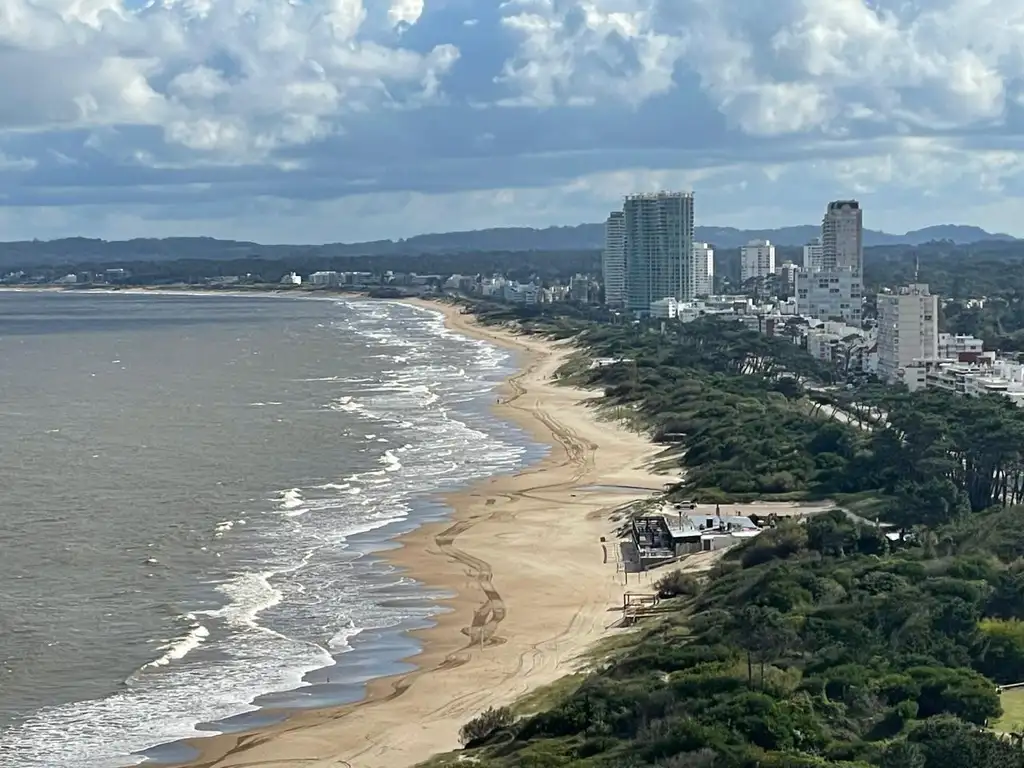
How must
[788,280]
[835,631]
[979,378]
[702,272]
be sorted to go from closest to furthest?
[835,631] < [979,378] < [788,280] < [702,272]

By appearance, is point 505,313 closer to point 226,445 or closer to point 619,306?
point 619,306

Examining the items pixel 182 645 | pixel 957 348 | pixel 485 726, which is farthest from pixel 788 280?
pixel 485 726

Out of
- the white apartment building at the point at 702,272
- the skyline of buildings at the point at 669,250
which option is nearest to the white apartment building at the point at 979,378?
the skyline of buildings at the point at 669,250

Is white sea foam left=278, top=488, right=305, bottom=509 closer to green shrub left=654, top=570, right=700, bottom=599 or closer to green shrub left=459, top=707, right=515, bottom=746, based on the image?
green shrub left=654, top=570, right=700, bottom=599

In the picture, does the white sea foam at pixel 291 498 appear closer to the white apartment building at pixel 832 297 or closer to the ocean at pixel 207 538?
the ocean at pixel 207 538

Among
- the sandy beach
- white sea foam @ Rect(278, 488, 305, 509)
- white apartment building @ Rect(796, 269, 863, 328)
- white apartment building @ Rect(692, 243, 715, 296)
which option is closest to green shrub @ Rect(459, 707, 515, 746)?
the sandy beach

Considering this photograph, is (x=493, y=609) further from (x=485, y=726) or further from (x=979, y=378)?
(x=979, y=378)
